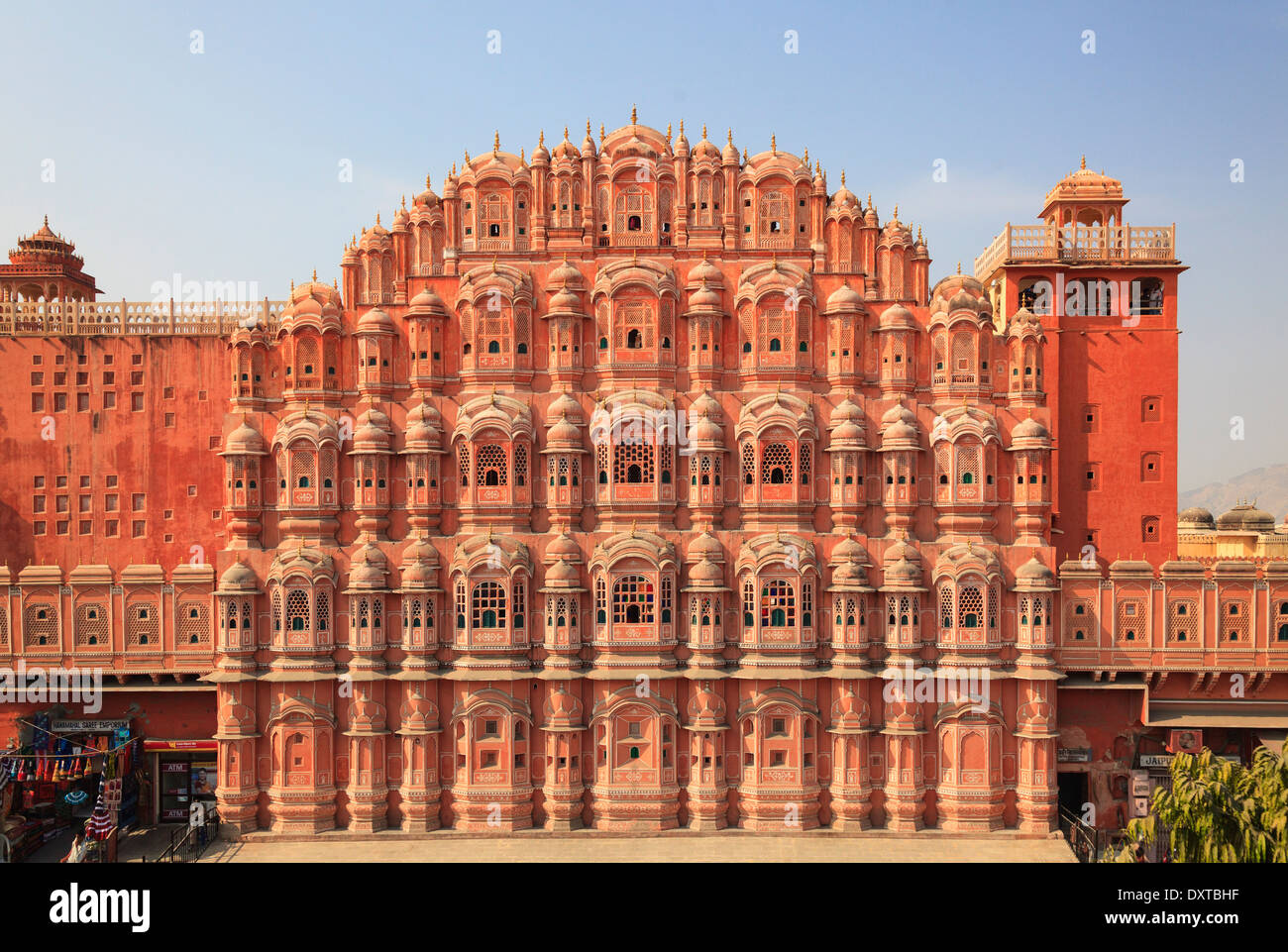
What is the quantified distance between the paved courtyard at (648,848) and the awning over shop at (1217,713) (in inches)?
236

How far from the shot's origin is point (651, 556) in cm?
3581

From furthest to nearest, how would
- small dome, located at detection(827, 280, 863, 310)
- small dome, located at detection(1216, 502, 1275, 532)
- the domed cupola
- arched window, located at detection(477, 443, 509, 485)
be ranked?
the domed cupola, small dome, located at detection(1216, 502, 1275, 532), small dome, located at detection(827, 280, 863, 310), arched window, located at detection(477, 443, 509, 485)

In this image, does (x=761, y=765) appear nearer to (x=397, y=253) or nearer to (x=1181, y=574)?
(x=1181, y=574)

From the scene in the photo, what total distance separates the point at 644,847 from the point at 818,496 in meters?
13.2

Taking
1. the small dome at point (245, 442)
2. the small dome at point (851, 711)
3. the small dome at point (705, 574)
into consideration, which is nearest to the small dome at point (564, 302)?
the small dome at point (705, 574)

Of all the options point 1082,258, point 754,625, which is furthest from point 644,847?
point 1082,258

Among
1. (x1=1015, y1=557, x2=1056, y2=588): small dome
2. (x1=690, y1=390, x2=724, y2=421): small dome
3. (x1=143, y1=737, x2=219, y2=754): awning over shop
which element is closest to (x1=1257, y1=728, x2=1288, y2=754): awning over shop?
(x1=1015, y1=557, x2=1056, y2=588): small dome

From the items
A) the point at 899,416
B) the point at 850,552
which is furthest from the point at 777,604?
the point at 899,416

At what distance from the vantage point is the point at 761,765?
35781 millimetres

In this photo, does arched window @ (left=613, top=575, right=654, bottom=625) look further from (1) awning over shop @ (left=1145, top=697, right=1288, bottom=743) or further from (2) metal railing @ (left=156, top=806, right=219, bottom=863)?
(1) awning over shop @ (left=1145, top=697, right=1288, bottom=743)

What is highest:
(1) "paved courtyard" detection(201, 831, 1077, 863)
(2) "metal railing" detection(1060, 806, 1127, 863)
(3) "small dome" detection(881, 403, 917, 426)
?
(3) "small dome" detection(881, 403, 917, 426)

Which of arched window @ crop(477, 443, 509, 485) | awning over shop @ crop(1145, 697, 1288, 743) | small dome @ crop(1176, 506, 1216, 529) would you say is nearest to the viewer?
awning over shop @ crop(1145, 697, 1288, 743)

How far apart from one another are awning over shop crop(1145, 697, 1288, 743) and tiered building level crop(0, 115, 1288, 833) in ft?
0.81

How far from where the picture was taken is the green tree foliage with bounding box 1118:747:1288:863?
2545 centimetres
